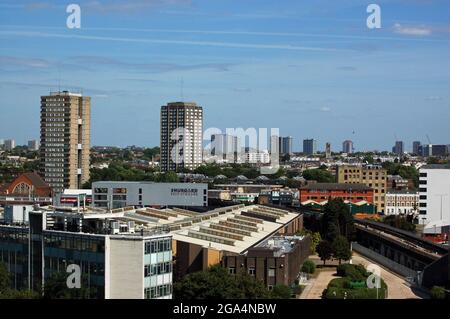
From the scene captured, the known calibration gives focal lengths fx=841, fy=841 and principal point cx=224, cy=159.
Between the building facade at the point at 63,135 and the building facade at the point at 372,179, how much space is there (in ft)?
44.8

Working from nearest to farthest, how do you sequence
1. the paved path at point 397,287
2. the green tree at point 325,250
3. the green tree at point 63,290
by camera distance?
the green tree at point 63,290, the paved path at point 397,287, the green tree at point 325,250

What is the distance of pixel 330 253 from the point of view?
21.3 meters

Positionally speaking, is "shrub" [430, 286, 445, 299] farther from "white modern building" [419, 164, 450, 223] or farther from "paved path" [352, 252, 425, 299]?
"white modern building" [419, 164, 450, 223]

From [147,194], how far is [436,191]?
11.1m

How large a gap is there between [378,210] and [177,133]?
72.2ft

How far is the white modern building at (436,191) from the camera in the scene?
1251 inches

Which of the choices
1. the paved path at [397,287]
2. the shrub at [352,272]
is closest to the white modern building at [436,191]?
the paved path at [397,287]

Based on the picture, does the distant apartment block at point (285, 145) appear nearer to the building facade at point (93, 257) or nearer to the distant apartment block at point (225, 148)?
the distant apartment block at point (225, 148)

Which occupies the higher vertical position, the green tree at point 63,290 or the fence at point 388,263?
the green tree at point 63,290

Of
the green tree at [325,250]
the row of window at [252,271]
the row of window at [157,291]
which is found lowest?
the green tree at [325,250]

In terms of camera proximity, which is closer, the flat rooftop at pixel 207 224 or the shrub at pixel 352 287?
the flat rooftop at pixel 207 224

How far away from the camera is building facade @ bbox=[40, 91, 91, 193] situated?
39844 mm

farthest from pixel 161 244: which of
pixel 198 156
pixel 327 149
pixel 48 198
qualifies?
pixel 327 149
